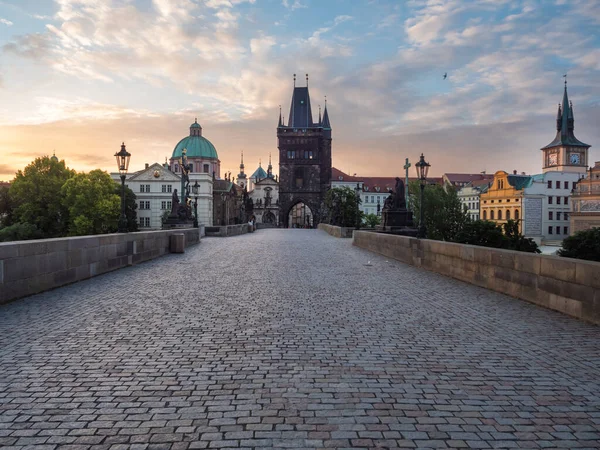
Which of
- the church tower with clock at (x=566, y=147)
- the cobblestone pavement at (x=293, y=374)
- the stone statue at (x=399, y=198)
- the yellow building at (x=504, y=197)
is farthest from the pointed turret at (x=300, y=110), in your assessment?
the cobblestone pavement at (x=293, y=374)

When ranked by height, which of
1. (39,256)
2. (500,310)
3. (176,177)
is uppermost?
(176,177)

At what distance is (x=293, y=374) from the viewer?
14.9ft

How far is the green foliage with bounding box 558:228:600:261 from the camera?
79.5ft

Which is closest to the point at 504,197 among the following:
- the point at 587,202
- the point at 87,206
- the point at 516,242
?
the point at 587,202

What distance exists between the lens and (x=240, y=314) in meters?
7.35

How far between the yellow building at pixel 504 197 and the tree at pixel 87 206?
62.6 m

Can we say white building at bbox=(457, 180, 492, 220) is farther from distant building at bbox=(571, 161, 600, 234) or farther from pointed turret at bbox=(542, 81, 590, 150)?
distant building at bbox=(571, 161, 600, 234)

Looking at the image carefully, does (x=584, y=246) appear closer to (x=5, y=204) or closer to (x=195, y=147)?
(x=5, y=204)

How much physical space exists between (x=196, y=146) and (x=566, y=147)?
262ft

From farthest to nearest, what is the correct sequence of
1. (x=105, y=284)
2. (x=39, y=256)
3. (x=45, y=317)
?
(x=105, y=284) < (x=39, y=256) < (x=45, y=317)

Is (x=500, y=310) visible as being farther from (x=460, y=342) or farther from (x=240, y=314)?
(x=240, y=314)

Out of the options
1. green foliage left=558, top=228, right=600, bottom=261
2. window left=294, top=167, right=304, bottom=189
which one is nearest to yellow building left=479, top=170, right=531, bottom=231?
window left=294, top=167, right=304, bottom=189

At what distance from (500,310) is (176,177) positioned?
86.8 metres

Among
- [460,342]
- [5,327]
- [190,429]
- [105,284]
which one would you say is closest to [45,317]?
[5,327]
